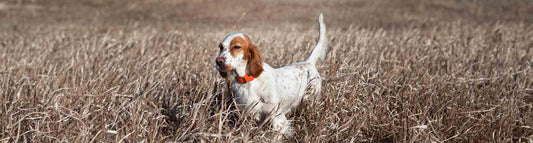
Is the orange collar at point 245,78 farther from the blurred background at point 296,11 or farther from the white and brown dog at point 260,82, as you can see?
the blurred background at point 296,11

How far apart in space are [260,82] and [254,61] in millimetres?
173

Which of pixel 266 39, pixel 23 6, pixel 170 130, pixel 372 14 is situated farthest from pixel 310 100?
pixel 23 6

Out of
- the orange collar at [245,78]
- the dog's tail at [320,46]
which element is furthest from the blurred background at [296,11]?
the orange collar at [245,78]

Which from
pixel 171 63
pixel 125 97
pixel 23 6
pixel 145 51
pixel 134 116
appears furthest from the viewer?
pixel 23 6

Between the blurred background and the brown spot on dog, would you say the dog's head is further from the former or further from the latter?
the blurred background

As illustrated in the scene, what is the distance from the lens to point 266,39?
4.84 meters

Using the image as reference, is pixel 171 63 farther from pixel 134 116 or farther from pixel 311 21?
pixel 311 21

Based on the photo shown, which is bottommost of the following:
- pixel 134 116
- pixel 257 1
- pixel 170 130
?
pixel 170 130

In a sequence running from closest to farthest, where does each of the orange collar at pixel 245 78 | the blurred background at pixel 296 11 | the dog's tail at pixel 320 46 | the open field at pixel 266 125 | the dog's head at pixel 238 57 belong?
the dog's head at pixel 238 57
the orange collar at pixel 245 78
the open field at pixel 266 125
the dog's tail at pixel 320 46
the blurred background at pixel 296 11

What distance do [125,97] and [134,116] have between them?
59cm

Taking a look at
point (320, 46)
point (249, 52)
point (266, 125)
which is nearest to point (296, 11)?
point (320, 46)

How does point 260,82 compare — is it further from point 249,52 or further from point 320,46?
point 320,46

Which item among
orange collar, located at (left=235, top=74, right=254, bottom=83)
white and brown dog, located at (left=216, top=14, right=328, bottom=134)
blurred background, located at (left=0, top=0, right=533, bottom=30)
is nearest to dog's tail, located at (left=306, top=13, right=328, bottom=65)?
white and brown dog, located at (left=216, top=14, right=328, bottom=134)

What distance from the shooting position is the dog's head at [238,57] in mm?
1813
